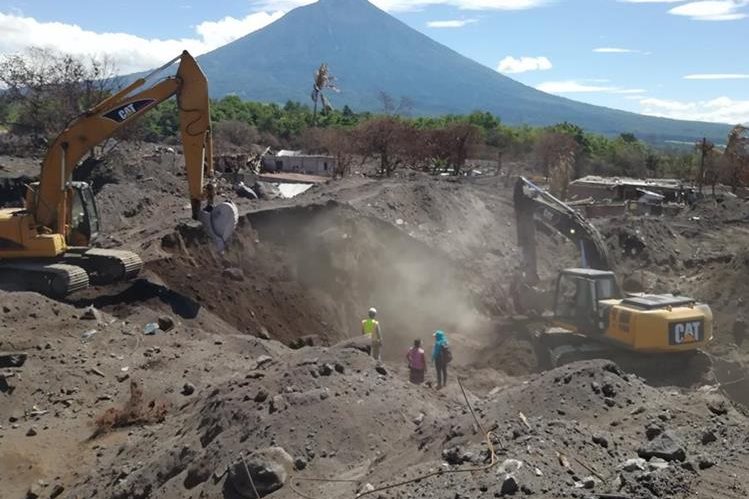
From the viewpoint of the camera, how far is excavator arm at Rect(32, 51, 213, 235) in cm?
1509

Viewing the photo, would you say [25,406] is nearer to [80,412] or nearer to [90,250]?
[80,412]

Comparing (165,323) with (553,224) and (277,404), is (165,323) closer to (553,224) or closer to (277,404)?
(277,404)

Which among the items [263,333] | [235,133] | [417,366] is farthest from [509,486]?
[235,133]

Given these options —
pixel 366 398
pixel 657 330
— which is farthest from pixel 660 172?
pixel 366 398

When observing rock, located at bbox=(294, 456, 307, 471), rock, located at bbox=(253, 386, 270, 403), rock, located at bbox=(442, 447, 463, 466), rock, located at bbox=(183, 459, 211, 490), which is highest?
rock, located at bbox=(442, 447, 463, 466)

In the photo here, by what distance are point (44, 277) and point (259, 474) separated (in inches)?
361

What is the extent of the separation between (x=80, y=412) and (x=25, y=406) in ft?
2.49

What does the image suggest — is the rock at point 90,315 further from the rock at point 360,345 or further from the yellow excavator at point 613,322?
the yellow excavator at point 613,322

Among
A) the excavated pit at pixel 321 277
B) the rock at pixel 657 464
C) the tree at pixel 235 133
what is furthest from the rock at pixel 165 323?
the tree at pixel 235 133

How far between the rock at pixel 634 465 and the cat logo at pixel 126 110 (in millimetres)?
11771

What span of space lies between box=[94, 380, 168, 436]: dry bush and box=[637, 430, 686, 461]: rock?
6.44 m

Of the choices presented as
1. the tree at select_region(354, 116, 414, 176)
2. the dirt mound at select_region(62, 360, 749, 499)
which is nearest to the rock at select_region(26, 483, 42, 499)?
the dirt mound at select_region(62, 360, 749, 499)

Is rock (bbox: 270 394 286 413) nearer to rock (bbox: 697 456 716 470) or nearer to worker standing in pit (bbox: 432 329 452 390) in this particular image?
rock (bbox: 697 456 716 470)

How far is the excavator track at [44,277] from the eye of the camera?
14609 millimetres
